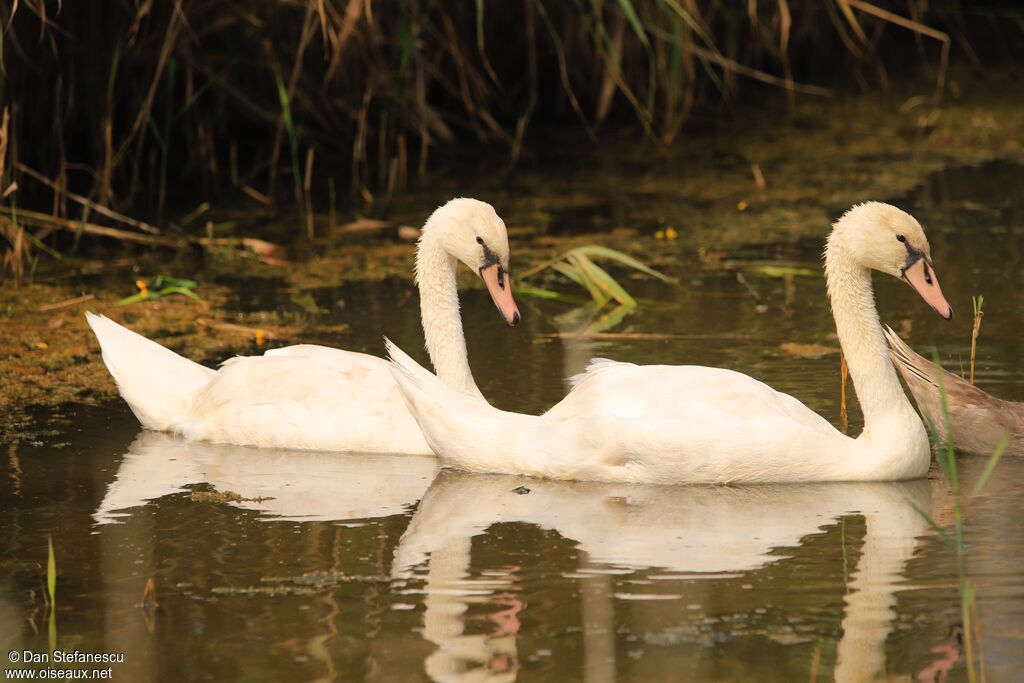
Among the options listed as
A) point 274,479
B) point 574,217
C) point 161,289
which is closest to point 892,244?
point 274,479

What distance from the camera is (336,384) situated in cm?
669

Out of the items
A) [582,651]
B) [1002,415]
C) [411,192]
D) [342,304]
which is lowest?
[582,651]

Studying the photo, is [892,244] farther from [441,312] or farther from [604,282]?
[604,282]

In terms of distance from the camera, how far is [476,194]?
11117mm

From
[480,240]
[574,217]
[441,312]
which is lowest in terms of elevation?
[441,312]

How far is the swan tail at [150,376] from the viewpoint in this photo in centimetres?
690

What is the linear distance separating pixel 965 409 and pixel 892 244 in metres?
0.66

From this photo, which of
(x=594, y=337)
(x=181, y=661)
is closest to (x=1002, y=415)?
(x=594, y=337)

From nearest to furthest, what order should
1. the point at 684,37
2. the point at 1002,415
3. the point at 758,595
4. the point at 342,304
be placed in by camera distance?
the point at 758,595 → the point at 1002,415 → the point at 342,304 → the point at 684,37

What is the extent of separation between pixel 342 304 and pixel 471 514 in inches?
123

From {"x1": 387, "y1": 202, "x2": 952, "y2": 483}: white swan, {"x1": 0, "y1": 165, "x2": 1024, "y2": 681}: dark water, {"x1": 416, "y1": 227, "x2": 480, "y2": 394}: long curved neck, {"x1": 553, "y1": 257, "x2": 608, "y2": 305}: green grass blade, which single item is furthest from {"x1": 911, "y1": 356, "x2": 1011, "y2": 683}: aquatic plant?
{"x1": 553, "y1": 257, "x2": 608, "y2": 305}: green grass blade

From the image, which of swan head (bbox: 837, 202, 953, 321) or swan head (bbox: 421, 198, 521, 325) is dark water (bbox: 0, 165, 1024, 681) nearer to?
swan head (bbox: 421, 198, 521, 325)

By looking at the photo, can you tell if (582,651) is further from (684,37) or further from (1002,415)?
(684,37)

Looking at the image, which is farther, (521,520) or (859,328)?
(859,328)
